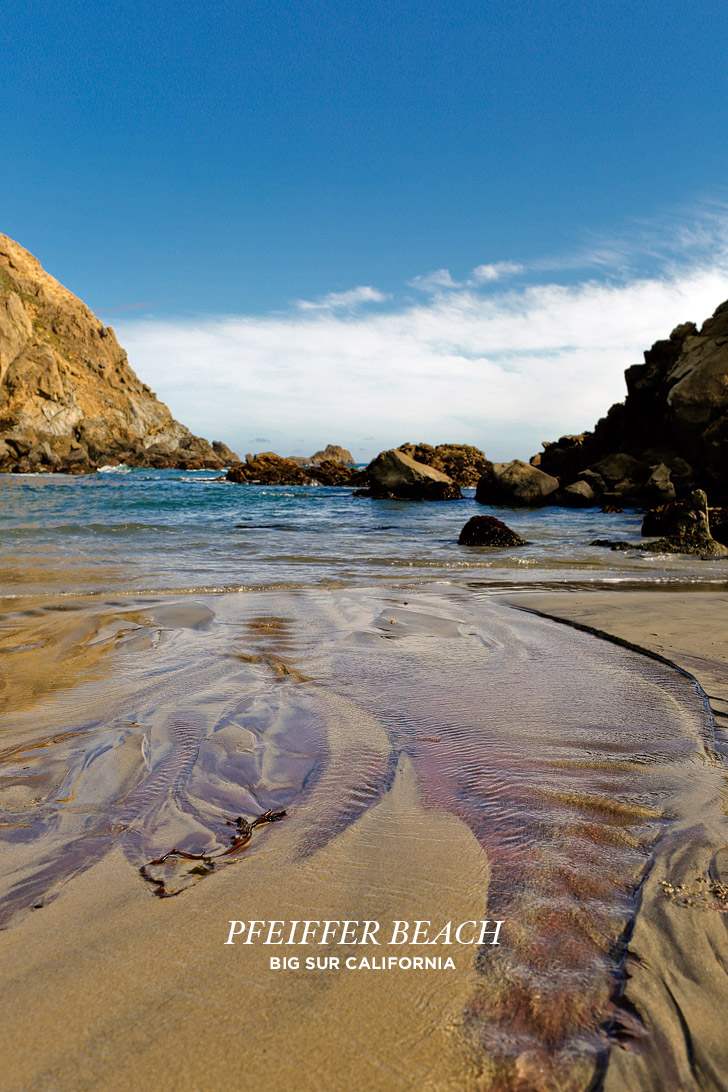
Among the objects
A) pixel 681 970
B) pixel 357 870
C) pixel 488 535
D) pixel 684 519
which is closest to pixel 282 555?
pixel 488 535

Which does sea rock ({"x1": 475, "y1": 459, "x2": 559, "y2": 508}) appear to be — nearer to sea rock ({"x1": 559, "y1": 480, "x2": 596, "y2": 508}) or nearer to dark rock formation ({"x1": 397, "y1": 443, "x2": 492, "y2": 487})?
sea rock ({"x1": 559, "y1": 480, "x2": 596, "y2": 508})

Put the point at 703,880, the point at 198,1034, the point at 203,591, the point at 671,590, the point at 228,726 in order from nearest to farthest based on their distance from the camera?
1. the point at 198,1034
2. the point at 703,880
3. the point at 228,726
4. the point at 203,591
5. the point at 671,590

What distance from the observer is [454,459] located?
41406 millimetres

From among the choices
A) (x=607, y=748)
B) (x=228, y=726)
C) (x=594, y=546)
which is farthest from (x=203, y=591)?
(x=594, y=546)

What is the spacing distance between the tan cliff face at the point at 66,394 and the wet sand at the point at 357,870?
199 feet

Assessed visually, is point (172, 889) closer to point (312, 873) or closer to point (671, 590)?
point (312, 873)

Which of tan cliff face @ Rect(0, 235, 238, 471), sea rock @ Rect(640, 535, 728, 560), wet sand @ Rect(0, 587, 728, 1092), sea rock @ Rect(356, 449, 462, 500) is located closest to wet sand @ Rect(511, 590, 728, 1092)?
wet sand @ Rect(0, 587, 728, 1092)

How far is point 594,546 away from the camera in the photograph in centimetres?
1084

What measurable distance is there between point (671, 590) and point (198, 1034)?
6.29 m

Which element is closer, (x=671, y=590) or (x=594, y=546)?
(x=671, y=590)

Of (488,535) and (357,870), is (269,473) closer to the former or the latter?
(488,535)

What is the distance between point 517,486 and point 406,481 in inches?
220

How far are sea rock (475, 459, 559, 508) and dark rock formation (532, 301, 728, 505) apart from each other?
2859 mm

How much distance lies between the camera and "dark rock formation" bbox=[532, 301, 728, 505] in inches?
791
